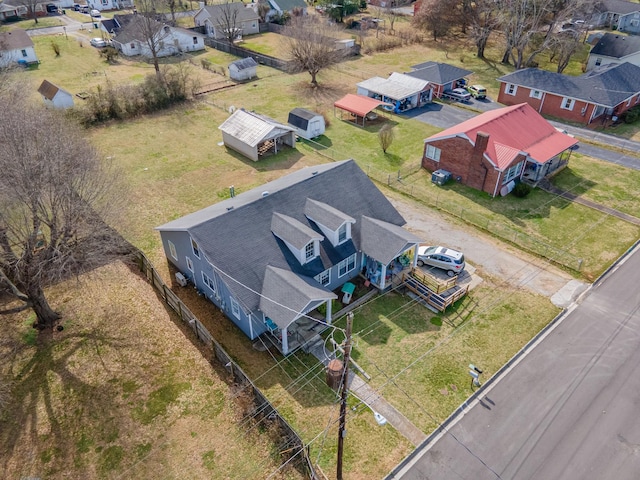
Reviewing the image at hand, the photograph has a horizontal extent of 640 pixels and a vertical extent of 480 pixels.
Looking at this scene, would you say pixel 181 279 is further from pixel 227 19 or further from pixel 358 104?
pixel 227 19

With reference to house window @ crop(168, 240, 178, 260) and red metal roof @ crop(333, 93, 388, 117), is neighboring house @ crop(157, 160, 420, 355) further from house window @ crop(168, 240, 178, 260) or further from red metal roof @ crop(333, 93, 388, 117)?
red metal roof @ crop(333, 93, 388, 117)

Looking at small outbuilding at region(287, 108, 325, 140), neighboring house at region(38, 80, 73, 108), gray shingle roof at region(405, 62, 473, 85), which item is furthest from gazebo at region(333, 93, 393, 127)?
neighboring house at region(38, 80, 73, 108)

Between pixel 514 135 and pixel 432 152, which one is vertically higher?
pixel 514 135

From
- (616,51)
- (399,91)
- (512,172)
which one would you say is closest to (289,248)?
(512,172)

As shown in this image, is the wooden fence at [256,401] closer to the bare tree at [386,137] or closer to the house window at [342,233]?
the house window at [342,233]

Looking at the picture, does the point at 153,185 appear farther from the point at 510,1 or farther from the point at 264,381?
the point at 510,1

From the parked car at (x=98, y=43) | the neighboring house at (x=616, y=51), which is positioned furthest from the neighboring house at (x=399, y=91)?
the parked car at (x=98, y=43)
